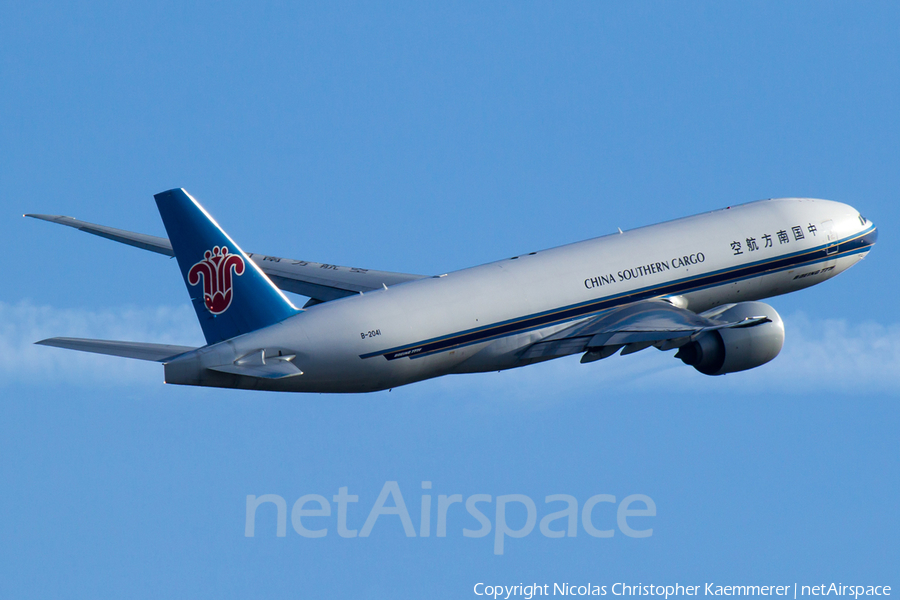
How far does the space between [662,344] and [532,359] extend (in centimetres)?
415

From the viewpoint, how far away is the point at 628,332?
3797 centimetres

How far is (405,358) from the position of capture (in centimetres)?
3684

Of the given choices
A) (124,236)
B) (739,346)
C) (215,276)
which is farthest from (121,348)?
(739,346)

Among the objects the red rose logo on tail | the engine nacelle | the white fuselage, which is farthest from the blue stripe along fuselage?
the red rose logo on tail

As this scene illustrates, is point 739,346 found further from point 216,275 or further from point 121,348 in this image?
point 121,348

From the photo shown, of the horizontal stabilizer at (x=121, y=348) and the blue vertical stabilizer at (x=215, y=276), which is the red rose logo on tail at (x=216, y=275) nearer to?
the blue vertical stabilizer at (x=215, y=276)

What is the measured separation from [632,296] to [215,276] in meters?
14.4

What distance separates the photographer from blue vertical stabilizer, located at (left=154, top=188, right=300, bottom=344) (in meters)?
33.8

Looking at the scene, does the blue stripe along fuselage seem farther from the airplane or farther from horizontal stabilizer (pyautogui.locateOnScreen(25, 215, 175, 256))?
horizontal stabilizer (pyautogui.locateOnScreen(25, 215, 175, 256))

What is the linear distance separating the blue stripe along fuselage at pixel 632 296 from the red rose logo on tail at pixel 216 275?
455 cm

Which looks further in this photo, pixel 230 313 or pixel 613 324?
pixel 613 324

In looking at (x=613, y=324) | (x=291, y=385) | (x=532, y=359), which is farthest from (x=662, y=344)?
(x=291, y=385)

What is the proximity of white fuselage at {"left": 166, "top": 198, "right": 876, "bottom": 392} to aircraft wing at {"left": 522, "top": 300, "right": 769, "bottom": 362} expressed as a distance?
17.3 inches

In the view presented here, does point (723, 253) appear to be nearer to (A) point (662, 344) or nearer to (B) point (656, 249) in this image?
(B) point (656, 249)
